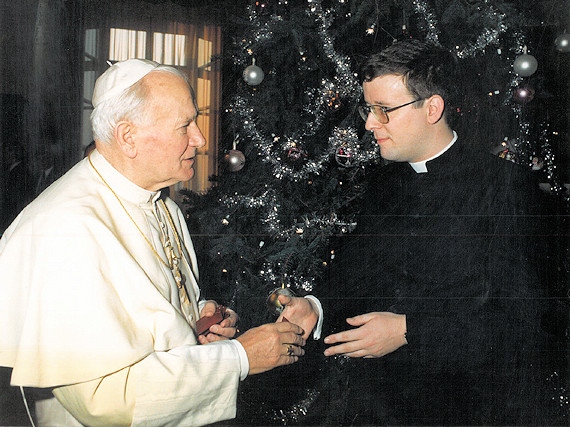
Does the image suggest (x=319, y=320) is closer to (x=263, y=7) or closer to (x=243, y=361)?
(x=243, y=361)

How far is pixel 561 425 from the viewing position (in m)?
2.14

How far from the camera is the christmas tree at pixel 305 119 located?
1939mm

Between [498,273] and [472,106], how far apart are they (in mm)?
614

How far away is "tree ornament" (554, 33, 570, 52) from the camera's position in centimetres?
204

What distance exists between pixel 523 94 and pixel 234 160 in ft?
3.50

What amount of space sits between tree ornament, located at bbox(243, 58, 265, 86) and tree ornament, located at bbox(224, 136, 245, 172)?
20 cm

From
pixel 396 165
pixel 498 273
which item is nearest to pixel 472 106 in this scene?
pixel 396 165

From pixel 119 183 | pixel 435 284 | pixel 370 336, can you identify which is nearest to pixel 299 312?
pixel 370 336

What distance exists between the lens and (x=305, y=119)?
1952 mm

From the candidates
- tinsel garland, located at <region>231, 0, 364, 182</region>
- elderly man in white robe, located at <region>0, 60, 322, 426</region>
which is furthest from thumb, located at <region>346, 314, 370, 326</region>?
tinsel garland, located at <region>231, 0, 364, 182</region>

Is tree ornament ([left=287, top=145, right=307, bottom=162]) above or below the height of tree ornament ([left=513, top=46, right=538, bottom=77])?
below

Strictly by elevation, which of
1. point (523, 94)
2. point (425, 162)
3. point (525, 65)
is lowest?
point (425, 162)

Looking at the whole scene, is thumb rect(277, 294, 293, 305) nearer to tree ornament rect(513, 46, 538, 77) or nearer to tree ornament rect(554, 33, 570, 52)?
tree ornament rect(513, 46, 538, 77)

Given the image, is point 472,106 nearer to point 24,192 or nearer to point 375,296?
point 375,296
